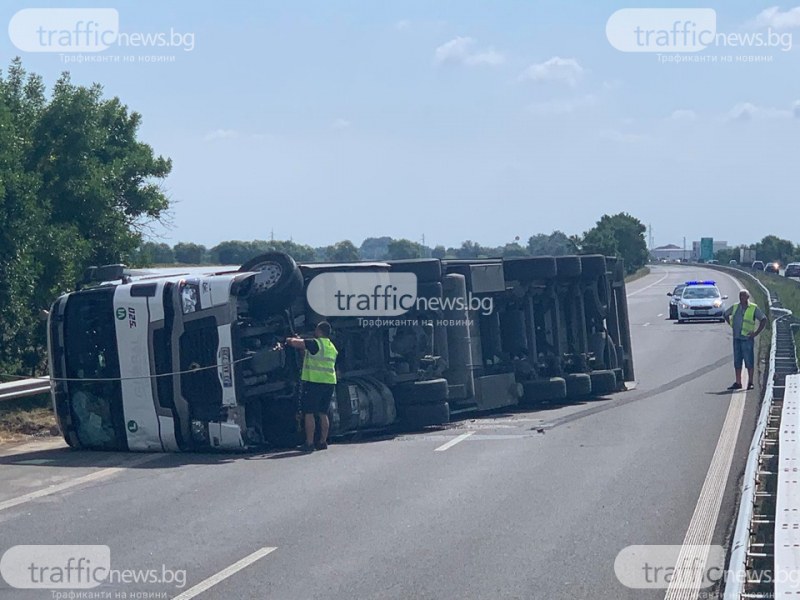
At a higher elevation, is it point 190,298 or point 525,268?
point 525,268

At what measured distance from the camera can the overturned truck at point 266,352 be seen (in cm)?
1242

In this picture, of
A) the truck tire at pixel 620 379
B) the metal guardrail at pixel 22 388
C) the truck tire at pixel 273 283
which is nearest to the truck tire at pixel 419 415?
the truck tire at pixel 273 283

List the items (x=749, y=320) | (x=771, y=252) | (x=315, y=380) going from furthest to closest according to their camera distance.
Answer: (x=771, y=252)
(x=749, y=320)
(x=315, y=380)

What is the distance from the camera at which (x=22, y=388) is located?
47.3 feet

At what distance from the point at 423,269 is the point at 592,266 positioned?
4.17 metres

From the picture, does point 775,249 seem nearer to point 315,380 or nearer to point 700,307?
point 700,307

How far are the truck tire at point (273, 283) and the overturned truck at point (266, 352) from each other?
14 millimetres

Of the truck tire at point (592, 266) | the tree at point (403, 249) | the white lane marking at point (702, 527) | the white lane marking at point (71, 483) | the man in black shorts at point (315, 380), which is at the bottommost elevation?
the white lane marking at point (702, 527)

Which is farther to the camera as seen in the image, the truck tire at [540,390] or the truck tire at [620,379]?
the truck tire at [620,379]

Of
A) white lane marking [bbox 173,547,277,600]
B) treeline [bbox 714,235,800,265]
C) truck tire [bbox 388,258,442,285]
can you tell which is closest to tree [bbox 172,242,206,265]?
truck tire [bbox 388,258,442,285]

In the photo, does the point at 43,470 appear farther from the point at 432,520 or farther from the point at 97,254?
the point at 97,254

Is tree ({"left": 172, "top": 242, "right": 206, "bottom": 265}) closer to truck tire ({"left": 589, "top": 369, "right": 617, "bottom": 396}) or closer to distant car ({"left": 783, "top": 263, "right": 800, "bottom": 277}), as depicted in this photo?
truck tire ({"left": 589, "top": 369, "right": 617, "bottom": 396})

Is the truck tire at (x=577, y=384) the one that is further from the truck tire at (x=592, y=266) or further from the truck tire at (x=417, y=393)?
the truck tire at (x=417, y=393)

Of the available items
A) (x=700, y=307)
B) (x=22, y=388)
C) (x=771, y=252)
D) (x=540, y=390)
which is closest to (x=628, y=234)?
(x=700, y=307)
